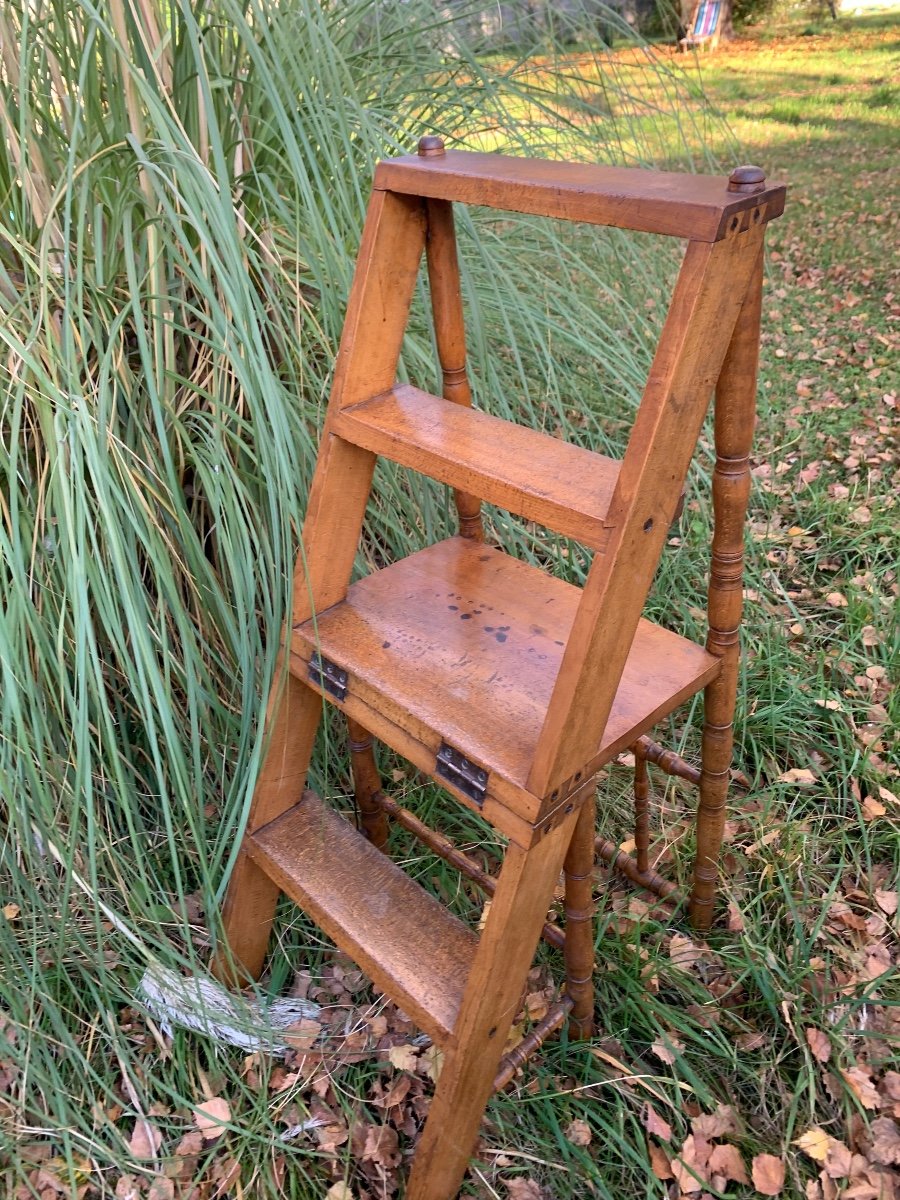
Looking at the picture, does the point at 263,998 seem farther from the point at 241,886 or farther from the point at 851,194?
the point at 851,194

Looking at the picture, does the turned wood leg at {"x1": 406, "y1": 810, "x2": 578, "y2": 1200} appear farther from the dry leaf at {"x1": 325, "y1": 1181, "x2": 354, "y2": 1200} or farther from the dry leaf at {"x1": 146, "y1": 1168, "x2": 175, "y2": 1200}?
the dry leaf at {"x1": 146, "y1": 1168, "x2": 175, "y2": 1200}

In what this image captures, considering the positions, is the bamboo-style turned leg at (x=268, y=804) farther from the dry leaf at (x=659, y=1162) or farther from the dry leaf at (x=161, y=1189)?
the dry leaf at (x=659, y=1162)

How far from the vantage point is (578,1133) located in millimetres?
1377

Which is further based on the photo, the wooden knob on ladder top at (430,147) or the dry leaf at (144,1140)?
the dry leaf at (144,1140)

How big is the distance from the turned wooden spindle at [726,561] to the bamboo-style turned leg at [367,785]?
0.59m

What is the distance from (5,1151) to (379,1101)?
1.96 feet

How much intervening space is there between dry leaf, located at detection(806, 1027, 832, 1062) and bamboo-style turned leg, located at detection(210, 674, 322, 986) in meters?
0.95

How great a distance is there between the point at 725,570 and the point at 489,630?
1.13 ft

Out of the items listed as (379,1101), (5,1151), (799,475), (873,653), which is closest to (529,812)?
(379,1101)

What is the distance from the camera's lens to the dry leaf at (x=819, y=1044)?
4.68 feet

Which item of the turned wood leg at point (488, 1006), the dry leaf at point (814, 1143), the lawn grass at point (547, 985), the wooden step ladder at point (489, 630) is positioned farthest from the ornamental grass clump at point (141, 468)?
the dry leaf at point (814, 1143)

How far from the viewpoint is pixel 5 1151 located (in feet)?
4.43

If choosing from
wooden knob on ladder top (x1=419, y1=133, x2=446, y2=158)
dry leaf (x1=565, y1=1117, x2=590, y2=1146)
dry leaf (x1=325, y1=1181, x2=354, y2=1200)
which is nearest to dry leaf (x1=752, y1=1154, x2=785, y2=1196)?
dry leaf (x1=565, y1=1117, x2=590, y2=1146)

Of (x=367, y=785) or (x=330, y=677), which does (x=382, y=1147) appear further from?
(x=330, y=677)
